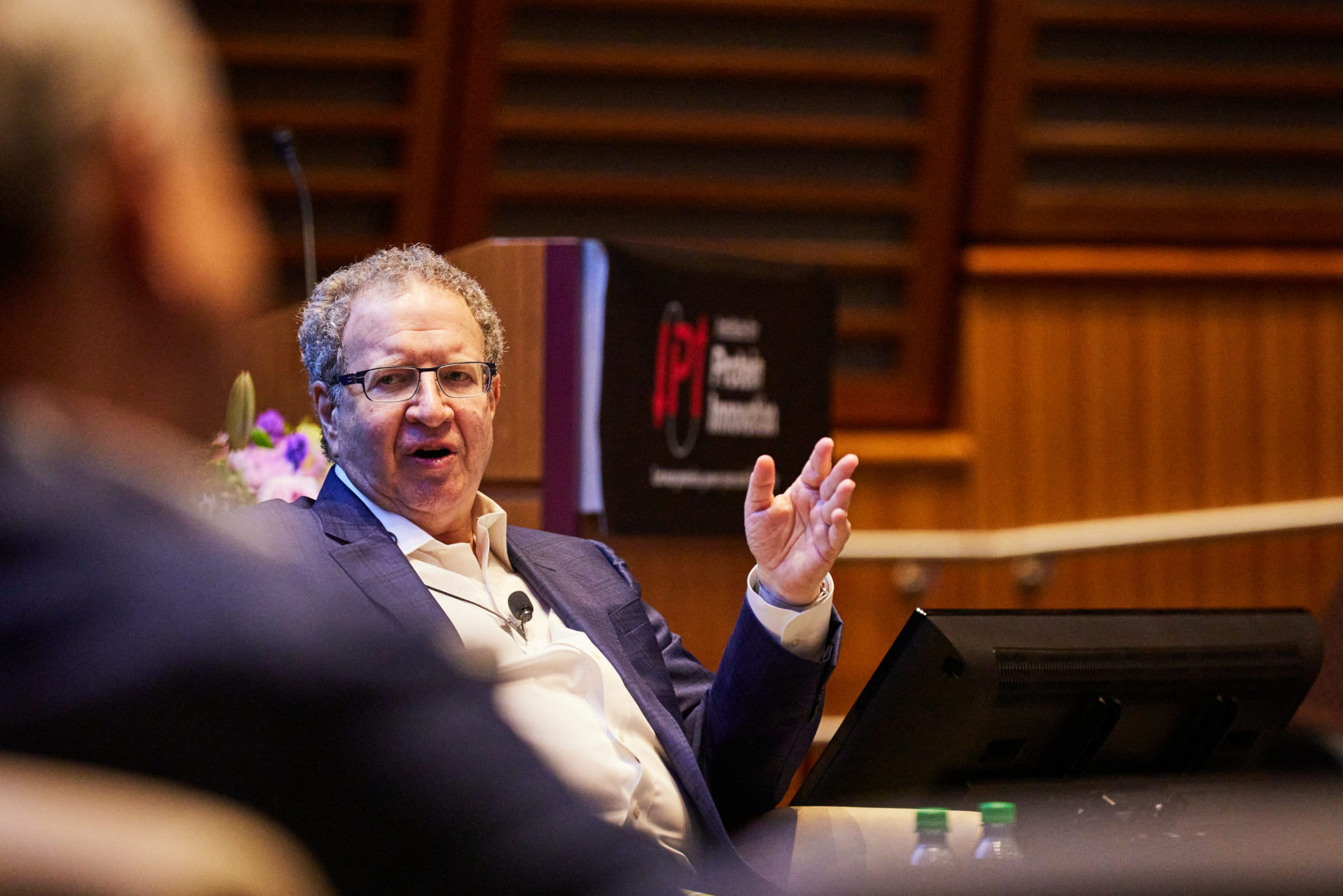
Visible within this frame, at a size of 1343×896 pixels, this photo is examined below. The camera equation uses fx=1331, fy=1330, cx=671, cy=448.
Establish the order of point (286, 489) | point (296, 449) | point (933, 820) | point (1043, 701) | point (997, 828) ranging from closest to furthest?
point (997, 828)
point (933, 820)
point (1043, 701)
point (286, 489)
point (296, 449)

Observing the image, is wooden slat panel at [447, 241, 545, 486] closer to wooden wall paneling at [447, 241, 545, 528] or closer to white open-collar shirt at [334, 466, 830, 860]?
wooden wall paneling at [447, 241, 545, 528]

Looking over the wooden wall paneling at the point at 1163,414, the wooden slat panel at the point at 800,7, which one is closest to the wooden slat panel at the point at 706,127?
the wooden slat panel at the point at 800,7

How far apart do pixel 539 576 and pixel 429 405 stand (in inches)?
11.6

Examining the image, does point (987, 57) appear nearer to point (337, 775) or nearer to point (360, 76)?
point (360, 76)

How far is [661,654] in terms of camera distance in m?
1.96

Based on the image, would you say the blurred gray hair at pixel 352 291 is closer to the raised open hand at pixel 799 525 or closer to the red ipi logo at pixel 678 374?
the raised open hand at pixel 799 525

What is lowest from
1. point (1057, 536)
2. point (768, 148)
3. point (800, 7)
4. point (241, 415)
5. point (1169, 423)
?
point (1057, 536)

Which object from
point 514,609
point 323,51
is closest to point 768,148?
point 323,51

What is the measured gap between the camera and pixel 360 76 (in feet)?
14.7

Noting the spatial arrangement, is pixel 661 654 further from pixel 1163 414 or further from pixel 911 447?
pixel 1163 414

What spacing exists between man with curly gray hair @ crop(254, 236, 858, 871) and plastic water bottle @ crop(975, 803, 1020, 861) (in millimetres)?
495

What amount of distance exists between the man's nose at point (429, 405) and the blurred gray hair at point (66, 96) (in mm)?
1355

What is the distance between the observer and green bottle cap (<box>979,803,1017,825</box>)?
3.90 feet

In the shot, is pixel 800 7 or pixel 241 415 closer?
pixel 241 415
